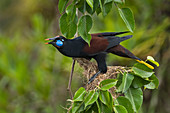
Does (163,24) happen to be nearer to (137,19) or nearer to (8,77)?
(137,19)

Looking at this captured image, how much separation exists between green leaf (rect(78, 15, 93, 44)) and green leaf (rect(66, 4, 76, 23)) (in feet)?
0.10

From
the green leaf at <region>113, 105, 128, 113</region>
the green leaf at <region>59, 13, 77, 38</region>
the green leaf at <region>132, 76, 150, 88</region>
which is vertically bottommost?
the green leaf at <region>113, 105, 128, 113</region>

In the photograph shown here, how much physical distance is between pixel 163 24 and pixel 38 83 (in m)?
1.17

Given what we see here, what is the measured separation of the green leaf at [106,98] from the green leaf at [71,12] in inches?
9.8

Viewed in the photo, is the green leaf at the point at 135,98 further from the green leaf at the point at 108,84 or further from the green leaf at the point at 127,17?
the green leaf at the point at 127,17

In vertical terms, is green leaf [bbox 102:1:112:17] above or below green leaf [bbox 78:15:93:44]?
above

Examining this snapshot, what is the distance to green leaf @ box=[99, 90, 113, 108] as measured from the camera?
89 cm

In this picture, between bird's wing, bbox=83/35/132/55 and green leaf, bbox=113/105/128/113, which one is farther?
bird's wing, bbox=83/35/132/55

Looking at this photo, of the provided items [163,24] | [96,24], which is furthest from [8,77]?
[163,24]

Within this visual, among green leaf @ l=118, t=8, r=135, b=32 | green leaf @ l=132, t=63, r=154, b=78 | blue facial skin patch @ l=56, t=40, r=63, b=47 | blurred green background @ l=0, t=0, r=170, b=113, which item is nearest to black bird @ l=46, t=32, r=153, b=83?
blue facial skin patch @ l=56, t=40, r=63, b=47

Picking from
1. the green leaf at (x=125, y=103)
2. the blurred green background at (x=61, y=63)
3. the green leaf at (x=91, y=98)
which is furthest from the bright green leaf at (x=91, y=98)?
the blurred green background at (x=61, y=63)

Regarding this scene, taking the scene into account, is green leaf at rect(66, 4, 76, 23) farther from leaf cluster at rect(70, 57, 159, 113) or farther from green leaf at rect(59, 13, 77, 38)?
leaf cluster at rect(70, 57, 159, 113)

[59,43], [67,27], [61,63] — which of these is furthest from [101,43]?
[61,63]

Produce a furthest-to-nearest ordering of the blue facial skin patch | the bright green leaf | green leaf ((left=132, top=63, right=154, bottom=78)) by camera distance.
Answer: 1. the blue facial skin patch
2. green leaf ((left=132, top=63, right=154, bottom=78))
3. the bright green leaf
